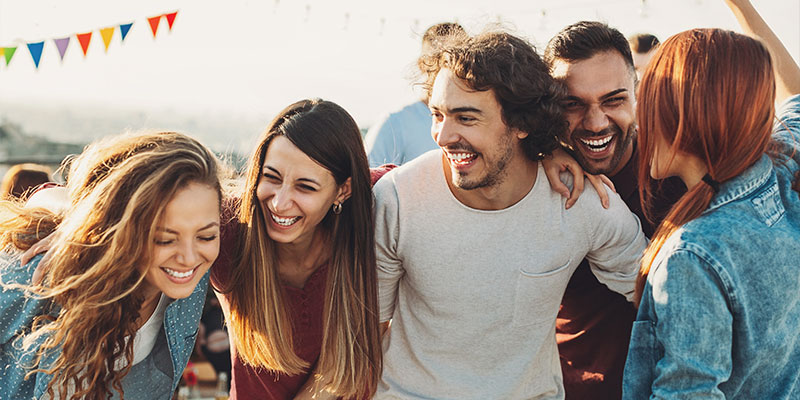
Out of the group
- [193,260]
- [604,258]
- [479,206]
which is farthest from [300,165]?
[604,258]

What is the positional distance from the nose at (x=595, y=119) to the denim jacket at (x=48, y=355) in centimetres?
135

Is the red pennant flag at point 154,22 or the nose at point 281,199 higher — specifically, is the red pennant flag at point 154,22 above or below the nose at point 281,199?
above

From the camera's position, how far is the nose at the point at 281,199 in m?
2.09

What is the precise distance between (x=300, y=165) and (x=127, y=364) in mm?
806

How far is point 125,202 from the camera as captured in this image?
A: 1844 mm

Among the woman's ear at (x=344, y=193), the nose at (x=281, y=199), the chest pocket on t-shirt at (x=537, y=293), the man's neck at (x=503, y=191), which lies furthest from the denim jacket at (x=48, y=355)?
the chest pocket on t-shirt at (x=537, y=293)

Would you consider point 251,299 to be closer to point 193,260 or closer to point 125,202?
point 193,260

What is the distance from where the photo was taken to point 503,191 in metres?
2.11

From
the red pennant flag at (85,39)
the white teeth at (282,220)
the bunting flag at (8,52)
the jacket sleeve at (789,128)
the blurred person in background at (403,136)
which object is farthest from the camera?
the red pennant flag at (85,39)

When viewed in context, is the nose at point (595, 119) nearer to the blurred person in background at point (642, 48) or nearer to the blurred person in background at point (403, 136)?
the blurred person in background at point (403, 136)

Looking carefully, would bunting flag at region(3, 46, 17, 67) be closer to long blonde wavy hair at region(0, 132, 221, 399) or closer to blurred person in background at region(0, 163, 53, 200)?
blurred person in background at region(0, 163, 53, 200)

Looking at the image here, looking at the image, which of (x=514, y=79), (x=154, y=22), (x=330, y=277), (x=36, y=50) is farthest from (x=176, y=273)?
(x=154, y=22)

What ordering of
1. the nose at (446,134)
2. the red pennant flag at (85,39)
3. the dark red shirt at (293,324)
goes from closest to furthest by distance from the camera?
the nose at (446,134)
the dark red shirt at (293,324)
the red pennant flag at (85,39)

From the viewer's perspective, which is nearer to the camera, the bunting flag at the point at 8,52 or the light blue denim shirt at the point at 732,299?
the light blue denim shirt at the point at 732,299
